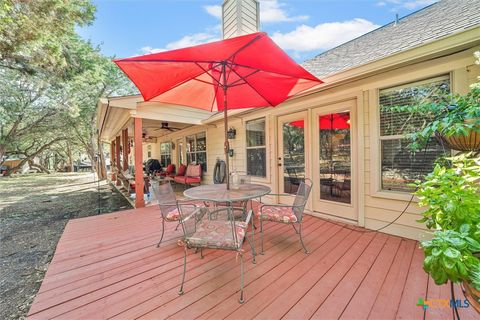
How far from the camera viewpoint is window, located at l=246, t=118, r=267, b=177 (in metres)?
5.05

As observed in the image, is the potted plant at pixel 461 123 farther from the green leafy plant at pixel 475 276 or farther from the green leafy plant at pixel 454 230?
the green leafy plant at pixel 475 276

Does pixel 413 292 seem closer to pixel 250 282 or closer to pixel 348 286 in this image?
pixel 348 286

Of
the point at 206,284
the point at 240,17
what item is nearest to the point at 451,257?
the point at 206,284

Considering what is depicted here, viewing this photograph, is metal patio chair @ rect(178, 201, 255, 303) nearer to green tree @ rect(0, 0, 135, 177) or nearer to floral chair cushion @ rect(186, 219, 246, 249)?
floral chair cushion @ rect(186, 219, 246, 249)

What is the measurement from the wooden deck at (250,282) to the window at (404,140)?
2.93 ft

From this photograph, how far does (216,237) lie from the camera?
201 centimetres

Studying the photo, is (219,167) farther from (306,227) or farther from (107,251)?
(107,251)

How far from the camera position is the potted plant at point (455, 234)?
0.96 m

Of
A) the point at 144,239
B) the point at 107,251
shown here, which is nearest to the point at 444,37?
the point at 144,239

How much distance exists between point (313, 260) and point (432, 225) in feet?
4.09

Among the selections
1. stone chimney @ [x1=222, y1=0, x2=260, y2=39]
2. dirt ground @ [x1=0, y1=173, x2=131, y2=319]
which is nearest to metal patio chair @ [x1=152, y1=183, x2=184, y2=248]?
dirt ground @ [x1=0, y1=173, x2=131, y2=319]

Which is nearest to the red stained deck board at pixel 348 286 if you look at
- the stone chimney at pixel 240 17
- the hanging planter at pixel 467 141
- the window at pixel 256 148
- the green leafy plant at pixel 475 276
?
the green leafy plant at pixel 475 276

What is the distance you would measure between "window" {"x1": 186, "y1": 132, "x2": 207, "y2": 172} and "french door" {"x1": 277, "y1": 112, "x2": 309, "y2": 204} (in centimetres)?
359

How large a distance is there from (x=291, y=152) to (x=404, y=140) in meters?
1.93
